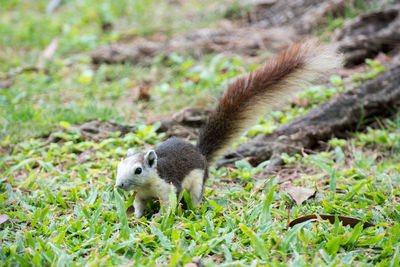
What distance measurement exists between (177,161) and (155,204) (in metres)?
0.41

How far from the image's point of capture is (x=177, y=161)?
3463 mm

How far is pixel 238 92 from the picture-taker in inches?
143

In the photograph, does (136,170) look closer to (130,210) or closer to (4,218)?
(130,210)

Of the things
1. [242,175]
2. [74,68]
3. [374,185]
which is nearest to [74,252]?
[242,175]

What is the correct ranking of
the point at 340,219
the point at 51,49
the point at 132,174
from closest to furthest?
the point at 340,219, the point at 132,174, the point at 51,49

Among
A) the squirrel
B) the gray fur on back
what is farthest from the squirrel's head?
the gray fur on back

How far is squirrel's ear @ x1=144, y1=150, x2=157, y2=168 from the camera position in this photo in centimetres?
317

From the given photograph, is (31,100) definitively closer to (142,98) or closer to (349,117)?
(142,98)

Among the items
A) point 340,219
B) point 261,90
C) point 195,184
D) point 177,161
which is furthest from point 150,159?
point 340,219

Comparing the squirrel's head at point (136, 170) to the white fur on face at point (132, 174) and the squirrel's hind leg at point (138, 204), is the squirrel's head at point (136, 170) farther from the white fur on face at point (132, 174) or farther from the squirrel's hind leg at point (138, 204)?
the squirrel's hind leg at point (138, 204)

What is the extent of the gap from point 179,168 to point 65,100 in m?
3.52

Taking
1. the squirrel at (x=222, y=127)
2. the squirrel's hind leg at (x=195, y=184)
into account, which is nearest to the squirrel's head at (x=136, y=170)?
the squirrel at (x=222, y=127)

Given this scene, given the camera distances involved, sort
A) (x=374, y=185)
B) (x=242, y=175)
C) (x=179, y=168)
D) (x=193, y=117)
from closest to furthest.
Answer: (x=179, y=168) < (x=374, y=185) < (x=242, y=175) < (x=193, y=117)

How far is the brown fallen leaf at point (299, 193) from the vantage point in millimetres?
3402
